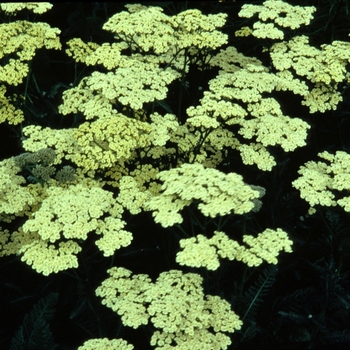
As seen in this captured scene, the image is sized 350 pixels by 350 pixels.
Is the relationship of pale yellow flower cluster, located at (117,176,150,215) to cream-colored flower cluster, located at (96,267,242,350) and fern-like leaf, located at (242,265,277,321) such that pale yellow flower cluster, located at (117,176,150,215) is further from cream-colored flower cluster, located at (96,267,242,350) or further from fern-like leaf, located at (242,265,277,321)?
fern-like leaf, located at (242,265,277,321)

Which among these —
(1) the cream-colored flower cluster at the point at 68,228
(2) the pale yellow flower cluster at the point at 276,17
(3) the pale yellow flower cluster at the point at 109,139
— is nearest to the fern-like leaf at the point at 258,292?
(1) the cream-colored flower cluster at the point at 68,228

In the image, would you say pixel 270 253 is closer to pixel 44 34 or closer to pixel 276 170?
pixel 276 170

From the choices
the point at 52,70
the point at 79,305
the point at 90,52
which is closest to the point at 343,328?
the point at 79,305

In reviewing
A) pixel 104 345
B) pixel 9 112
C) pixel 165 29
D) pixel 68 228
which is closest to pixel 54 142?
pixel 9 112

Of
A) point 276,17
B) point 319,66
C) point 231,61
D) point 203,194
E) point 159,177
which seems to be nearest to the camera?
point 203,194

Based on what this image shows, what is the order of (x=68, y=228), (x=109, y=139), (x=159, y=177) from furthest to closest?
(x=159, y=177)
(x=109, y=139)
(x=68, y=228)

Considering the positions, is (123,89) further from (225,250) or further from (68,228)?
(225,250)
